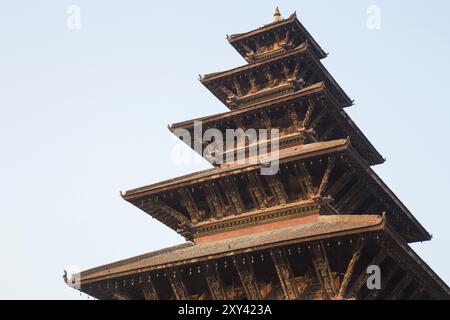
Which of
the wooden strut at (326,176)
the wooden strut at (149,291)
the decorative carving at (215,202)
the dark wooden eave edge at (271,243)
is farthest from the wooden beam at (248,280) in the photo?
the wooden strut at (326,176)

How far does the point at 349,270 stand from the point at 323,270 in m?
0.84

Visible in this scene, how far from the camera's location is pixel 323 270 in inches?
823

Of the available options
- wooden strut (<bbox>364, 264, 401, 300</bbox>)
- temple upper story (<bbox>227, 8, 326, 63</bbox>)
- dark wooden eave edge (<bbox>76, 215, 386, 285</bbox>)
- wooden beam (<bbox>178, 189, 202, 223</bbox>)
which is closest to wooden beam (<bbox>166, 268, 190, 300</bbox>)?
dark wooden eave edge (<bbox>76, 215, 386, 285</bbox>)

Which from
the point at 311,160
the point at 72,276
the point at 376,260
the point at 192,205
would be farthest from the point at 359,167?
the point at 72,276

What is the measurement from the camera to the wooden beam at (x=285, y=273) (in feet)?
69.6

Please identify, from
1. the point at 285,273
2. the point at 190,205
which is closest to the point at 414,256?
the point at 285,273

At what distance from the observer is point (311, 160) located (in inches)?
915

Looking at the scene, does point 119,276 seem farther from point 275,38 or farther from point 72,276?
point 275,38

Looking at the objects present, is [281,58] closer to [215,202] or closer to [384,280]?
[215,202]

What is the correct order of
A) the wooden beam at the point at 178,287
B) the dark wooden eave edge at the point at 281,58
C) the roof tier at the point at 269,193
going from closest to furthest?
1. the wooden beam at the point at 178,287
2. the roof tier at the point at 269,193
3. the dark wooden eave edge at the point at 281,58

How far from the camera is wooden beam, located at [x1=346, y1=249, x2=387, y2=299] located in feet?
68.2

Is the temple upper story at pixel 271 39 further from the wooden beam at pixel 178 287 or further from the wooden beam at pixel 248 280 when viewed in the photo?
the wooden beam at pixel 178 287

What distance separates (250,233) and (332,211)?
319 centimetres

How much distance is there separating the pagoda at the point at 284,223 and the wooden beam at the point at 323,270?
0.11 ft
